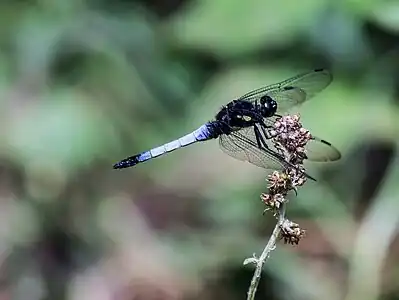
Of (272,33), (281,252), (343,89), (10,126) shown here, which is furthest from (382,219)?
(10,126)

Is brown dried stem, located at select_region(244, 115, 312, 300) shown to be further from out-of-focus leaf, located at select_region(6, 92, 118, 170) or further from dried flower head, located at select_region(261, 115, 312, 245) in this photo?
out-of-focus leaf, located at select_region(6, 92, 118, 170)

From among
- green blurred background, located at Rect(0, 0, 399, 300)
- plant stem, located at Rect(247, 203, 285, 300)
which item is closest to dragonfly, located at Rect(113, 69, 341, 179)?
plant stem, located at Rect(247, 203, 285, 300)

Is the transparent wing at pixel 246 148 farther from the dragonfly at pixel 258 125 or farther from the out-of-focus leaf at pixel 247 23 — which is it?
the out-of-focus leaf at pixel 247 23

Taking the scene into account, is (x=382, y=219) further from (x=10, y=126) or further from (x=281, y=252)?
(x=10, y=126)

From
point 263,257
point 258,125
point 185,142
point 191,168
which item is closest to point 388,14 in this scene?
point 191,168

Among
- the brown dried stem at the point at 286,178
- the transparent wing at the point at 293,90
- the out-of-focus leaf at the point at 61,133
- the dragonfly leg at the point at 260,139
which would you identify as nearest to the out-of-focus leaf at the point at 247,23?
the out-of-focus leaf at the point at 61,133

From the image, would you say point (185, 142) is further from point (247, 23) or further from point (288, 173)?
point (247, 23)
